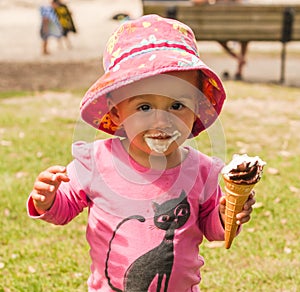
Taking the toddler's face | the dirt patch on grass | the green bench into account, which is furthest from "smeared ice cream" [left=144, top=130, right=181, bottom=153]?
the green bench

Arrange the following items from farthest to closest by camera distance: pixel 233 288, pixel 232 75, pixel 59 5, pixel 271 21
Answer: pixel 59 5 < pixel 232 75 < pixel 271 21 < pixel 233 288

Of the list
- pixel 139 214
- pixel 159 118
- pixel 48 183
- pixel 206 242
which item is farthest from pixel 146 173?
pixel 206 242

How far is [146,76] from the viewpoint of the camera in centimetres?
215

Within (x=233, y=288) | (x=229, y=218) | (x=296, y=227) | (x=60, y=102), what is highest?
(x=229, y=218)

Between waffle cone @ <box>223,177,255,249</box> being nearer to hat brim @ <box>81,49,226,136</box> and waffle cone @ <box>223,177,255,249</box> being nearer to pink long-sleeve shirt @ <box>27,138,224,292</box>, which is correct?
pink long-sleeve shirt @ <box>27,138,224,292</box>

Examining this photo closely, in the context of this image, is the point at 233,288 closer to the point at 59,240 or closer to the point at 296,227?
the point at 296,227

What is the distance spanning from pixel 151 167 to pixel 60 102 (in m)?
5.62

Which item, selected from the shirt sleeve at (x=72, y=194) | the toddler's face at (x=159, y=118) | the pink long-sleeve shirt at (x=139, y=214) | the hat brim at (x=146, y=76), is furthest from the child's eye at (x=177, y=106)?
the shirt sleeve at (x=72, y=194)

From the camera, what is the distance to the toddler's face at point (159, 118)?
7.27 feet

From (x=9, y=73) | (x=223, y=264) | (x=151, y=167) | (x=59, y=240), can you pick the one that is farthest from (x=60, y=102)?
(x=151, y=167)

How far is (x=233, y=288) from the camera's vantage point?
3.49m

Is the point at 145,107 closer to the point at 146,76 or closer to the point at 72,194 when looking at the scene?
the point at 146,76

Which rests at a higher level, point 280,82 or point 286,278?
point 286,278

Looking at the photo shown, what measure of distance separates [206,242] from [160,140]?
1.97m
